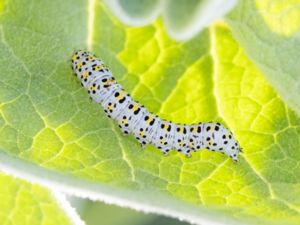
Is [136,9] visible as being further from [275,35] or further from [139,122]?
[139,122]

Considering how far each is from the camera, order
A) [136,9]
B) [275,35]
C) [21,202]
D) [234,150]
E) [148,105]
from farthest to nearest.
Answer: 1. [21,202]
2. [148,105]
3. [234,150]
4. [275,35]
5. [136,9]

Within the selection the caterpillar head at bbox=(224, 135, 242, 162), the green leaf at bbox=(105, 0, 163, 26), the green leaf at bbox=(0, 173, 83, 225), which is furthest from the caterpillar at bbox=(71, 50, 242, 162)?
the green leaf at bbox=(105, 0, 163, 26)

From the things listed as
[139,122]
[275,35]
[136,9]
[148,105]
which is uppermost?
[139,122]

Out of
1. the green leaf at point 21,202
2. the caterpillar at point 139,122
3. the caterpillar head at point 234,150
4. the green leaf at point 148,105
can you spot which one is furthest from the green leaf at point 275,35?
the green leaf at point 21,202

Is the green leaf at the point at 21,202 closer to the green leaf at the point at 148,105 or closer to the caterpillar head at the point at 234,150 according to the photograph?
the green leaf at the point at 148,105

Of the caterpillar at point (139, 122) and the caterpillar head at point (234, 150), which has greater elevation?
the caterpillar at point (139, 122)

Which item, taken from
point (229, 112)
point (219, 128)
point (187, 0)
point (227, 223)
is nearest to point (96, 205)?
point (219, 128)

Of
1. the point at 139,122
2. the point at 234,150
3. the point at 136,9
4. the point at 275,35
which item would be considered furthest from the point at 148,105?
the point at 136,9

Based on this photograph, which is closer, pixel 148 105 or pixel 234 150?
pixel 234 150
